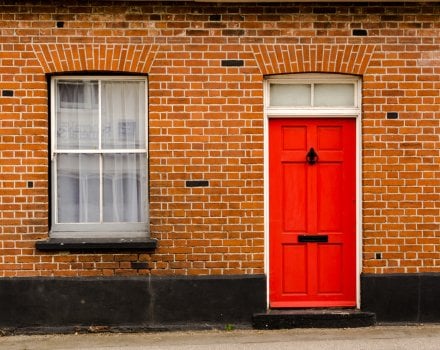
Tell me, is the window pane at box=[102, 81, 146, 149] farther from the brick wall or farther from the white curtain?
the brick wall

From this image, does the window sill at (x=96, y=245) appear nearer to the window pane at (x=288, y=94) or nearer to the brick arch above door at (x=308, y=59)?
the window pane at (x=288, y=94)

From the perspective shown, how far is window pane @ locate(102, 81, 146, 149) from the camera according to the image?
7902 mm

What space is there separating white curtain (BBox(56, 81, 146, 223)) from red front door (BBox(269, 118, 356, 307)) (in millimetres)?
1643

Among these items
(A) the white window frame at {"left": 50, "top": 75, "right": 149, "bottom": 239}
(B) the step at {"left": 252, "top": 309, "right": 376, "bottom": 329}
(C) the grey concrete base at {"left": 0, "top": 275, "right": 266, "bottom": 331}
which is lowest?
(B) the step at {"left": 252, "top": 309, "right": 376, "bottom": 329}

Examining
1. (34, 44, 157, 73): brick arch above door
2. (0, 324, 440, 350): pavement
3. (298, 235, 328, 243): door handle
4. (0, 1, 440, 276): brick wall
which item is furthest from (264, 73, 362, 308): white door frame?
(34, 44, 157, 73): brick arch above door

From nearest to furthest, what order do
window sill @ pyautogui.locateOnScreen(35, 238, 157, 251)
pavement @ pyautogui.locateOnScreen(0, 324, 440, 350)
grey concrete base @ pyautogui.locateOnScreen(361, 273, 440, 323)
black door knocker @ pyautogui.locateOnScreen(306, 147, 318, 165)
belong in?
1. pavement @ pyautogui.locateOnScreen(0, 324, 440, 350)
2. window sill @ pyautogui.locateOnScreen(35, 238, 157, 251)
3. grey concrete base @ pyautogui.locateOnScreen(361, 273, 440, 323)
4. black door knocker @ pyautogui.locateOnScreen(306, 147, 318, 165)

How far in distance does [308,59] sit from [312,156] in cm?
115

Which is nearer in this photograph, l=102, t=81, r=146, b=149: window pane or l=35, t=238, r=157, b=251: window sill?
l=35, t=238, r=157, b=251: window sill

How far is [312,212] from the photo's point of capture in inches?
314

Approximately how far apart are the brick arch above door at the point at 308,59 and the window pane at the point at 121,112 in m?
1.52

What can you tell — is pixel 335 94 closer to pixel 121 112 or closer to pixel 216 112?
pixel 216 112

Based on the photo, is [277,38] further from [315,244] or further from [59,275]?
[59,275]

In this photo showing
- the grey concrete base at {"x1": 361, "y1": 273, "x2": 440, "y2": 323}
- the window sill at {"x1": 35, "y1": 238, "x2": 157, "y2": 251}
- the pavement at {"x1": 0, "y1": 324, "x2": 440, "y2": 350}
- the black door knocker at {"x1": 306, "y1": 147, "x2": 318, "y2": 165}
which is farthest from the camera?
the black door knocker at {"x1": 306, "y1": 147, "x2": 318, "y2": 165}

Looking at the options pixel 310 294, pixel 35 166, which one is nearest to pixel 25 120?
pixel 35 166
